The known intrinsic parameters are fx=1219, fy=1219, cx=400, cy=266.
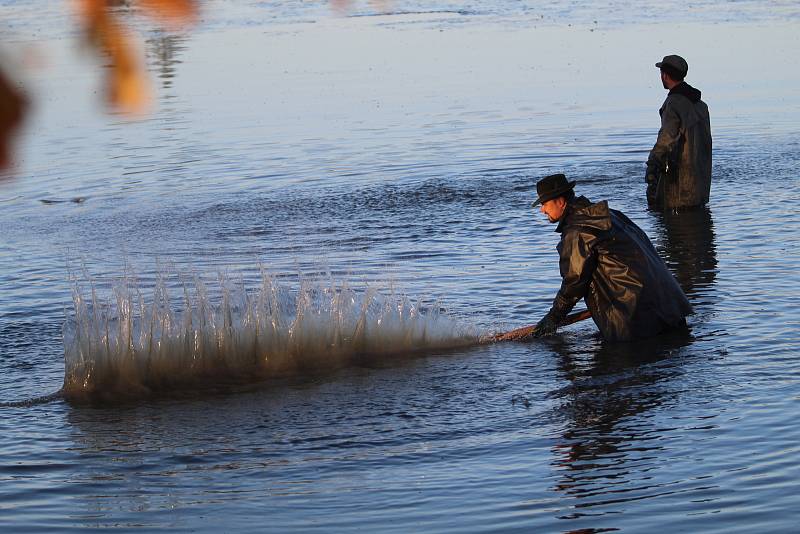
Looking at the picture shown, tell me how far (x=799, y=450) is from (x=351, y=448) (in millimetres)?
2693

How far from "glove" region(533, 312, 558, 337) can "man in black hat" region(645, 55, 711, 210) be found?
5.46 meters

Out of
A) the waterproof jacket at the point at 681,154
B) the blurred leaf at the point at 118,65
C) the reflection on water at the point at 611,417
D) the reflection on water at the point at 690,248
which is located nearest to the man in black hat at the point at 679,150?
the waterproof jacket at the point at 681,154

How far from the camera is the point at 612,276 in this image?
9.20 metres

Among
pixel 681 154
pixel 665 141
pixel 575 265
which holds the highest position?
pixel 665 141

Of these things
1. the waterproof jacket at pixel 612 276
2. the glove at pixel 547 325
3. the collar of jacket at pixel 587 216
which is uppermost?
the collar of jacket at pixel 587 216

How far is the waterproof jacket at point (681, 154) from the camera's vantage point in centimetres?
1422

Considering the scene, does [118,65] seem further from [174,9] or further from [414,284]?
[414,284]

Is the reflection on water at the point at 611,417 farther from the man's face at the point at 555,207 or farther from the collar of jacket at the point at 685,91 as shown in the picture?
the collar of jacket at the point at 685,91

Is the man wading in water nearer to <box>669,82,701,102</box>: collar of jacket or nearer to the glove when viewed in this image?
the glove

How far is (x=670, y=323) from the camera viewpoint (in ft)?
31.3

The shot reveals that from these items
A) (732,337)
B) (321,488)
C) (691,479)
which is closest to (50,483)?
(321,488)

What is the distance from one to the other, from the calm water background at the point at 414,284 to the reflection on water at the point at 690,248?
0.05 metres

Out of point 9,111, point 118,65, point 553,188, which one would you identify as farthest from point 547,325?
point 9,111

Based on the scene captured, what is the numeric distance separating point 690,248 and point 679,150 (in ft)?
6.22
